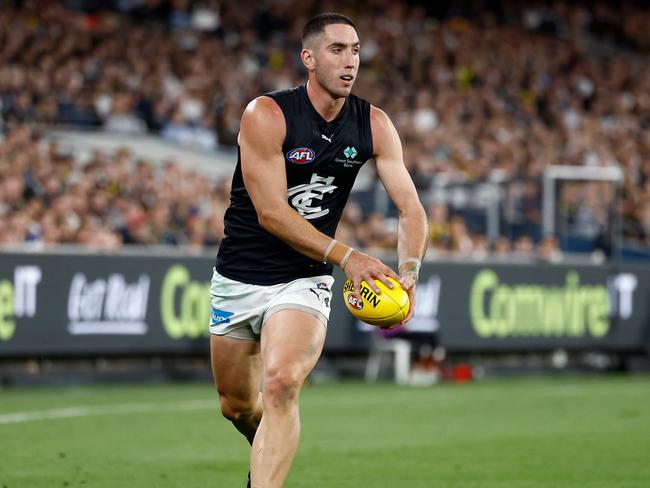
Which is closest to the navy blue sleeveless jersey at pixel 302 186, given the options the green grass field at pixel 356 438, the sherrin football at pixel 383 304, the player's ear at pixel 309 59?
the player's ear at pixel 309 59

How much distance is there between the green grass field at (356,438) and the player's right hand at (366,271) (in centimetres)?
244

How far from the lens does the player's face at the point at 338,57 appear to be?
6.71 metres

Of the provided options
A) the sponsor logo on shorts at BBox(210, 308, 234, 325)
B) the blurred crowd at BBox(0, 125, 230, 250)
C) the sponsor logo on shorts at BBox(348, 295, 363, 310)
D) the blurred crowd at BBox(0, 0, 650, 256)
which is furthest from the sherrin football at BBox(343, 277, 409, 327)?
the blurred crowd at BBox(0, 0, 650, 256)

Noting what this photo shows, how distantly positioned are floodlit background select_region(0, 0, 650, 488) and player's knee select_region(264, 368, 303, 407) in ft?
7.54

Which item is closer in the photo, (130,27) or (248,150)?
(248,150)

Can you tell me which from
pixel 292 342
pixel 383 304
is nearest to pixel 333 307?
pixel 292 342

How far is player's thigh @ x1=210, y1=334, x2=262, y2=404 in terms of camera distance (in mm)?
7078

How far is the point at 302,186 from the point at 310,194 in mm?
68

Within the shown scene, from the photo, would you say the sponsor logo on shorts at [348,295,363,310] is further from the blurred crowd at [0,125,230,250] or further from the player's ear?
the blurred crowd at [0,125,230,250]

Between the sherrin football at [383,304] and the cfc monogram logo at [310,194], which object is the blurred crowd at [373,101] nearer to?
the cfc monogram logo at [310,194]

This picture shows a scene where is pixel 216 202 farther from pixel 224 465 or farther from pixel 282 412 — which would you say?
pixel 282 412

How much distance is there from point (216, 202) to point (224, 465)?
32.6ft

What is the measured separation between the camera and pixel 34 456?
9875 mm

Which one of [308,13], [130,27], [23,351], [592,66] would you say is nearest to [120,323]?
[23,351]
